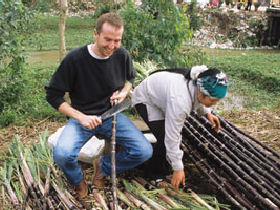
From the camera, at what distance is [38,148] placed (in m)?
3.23

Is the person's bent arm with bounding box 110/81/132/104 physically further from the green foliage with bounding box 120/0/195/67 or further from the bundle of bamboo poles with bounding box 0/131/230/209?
the green foliage with bounding box 120/0/195/67

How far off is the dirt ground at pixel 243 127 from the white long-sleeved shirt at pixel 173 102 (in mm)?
1083

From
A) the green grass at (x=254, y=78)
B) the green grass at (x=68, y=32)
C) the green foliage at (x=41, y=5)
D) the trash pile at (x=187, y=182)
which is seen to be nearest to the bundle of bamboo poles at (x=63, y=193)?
the trash pile at (x=187, y=182)

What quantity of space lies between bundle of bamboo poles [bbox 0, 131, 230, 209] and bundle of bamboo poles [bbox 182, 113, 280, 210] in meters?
0.18

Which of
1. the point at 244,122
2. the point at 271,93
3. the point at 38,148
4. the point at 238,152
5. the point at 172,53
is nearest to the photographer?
the point at 238,152

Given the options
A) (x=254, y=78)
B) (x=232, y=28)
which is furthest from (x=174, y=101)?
(x=232, y=28)

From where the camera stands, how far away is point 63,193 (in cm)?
266

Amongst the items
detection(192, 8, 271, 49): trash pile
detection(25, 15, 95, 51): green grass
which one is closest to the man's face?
detection(25, 15, 95, 51): green grass

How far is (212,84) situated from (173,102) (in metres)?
0.32

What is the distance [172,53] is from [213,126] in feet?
10.1

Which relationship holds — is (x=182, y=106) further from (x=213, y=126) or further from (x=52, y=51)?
(x=52, y=51)

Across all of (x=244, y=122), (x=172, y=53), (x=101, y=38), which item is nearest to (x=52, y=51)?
(x=172, y=53)

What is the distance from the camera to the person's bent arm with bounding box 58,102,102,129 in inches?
98.7

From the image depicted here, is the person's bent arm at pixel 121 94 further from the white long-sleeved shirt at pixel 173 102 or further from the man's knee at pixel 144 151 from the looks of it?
the man's knee at pixel 144 151
